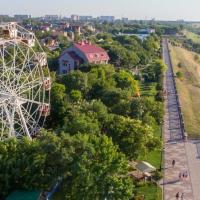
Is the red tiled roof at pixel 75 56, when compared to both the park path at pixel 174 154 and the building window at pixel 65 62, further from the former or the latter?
the park path at pixel 174 154

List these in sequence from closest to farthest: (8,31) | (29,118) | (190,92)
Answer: (8,31)
(29,118)
(190,92)

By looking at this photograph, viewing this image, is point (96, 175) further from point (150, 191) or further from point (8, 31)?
point (8, 31)

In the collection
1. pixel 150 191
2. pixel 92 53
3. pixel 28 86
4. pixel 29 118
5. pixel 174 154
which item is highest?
pixel 28 86

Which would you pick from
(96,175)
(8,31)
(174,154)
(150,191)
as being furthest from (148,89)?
(96,175)

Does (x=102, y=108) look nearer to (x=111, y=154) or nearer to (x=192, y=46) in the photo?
(x=111, y=154)

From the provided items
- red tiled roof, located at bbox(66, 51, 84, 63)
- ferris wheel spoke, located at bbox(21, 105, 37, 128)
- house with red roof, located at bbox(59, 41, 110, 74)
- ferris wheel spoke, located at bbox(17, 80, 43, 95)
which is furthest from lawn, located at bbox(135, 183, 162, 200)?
red tiled roof, located at bbox(66, 51, 84, 63)

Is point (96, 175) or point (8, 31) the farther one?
point (8, 31)

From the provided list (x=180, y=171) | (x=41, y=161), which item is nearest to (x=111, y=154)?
(x=41, y=161)

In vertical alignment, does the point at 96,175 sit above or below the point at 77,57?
above
